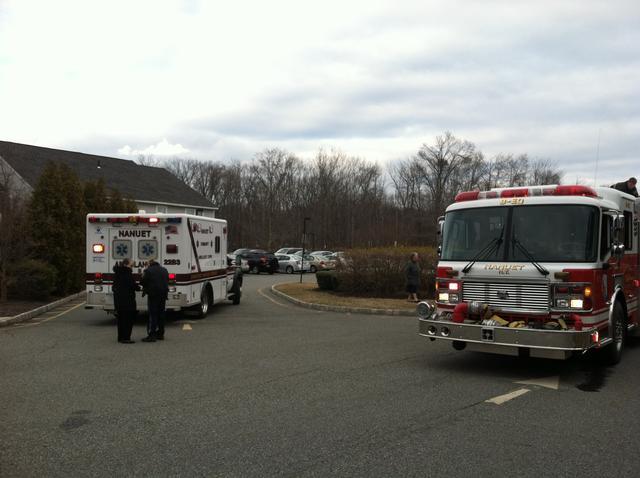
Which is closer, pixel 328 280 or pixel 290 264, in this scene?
pixel 328 280

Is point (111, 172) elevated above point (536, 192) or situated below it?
above

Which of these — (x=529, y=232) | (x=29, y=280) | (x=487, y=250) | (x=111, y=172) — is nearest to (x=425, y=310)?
(x=487, y=250)

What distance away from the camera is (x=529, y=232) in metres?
8.58

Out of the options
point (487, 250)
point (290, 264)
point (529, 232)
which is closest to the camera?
point (529, 232)

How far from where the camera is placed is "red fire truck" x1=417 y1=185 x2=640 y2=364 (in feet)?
26.2

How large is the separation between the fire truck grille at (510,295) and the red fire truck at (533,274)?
14 millimetres

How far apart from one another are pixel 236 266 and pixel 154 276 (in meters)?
7.82

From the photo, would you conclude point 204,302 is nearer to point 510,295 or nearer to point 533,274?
point 510,295

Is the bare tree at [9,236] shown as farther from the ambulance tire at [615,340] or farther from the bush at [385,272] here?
the ambulance tire at [615,340]

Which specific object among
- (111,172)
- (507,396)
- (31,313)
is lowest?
(31,313)

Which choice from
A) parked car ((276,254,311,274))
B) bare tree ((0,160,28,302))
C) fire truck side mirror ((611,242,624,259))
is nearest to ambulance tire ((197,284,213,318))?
bare tree ((0,160,28,302))

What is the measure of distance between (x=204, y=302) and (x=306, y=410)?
9555 millimetres

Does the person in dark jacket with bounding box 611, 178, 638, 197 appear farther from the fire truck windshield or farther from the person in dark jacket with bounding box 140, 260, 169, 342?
the person in dark jacket with bounding box 140, 260, 169, 342

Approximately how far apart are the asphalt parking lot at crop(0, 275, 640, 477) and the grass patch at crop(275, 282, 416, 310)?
6.30 meters
